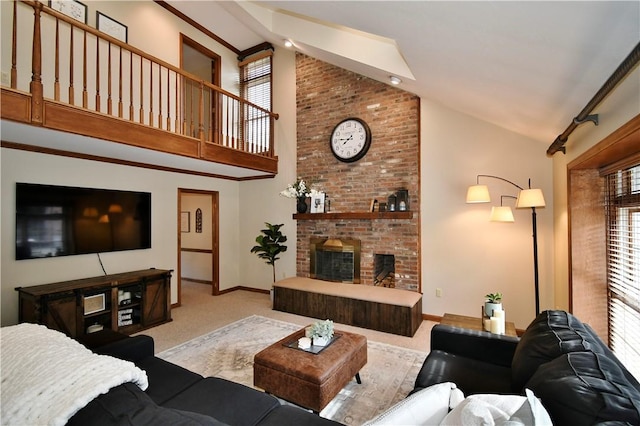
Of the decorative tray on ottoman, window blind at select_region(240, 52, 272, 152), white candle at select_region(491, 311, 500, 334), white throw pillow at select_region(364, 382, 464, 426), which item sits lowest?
the decorative tray on ottoman

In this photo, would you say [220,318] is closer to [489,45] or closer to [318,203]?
[318,203]

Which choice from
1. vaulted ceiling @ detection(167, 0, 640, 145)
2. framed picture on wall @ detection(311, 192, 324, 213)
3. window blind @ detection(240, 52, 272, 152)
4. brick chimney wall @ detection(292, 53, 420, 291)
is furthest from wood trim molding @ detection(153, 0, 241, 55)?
framed picture on wall @ detection(311, 192, 324, 213)

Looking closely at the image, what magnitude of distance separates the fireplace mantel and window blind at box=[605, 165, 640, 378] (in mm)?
2110

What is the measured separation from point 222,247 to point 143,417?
5219 millimetres

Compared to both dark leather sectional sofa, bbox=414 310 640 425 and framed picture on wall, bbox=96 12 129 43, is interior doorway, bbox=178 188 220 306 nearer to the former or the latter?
framed picture on wall, bbox=96 12 129 43

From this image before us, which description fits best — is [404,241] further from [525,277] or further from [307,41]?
[307,41]

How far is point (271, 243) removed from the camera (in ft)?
17.4

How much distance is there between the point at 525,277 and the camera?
3.62 metres

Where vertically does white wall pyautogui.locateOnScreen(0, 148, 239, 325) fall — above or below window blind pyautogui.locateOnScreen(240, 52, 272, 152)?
below

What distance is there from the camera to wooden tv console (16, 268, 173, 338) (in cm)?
319

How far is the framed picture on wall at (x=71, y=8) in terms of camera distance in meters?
3.62

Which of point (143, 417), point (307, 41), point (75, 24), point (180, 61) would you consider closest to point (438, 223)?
point (307, 41)

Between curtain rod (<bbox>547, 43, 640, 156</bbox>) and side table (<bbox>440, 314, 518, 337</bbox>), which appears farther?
side table (<bbox>440, 314, 518, 337</bbox>)

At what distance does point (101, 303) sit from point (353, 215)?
3567 mm
